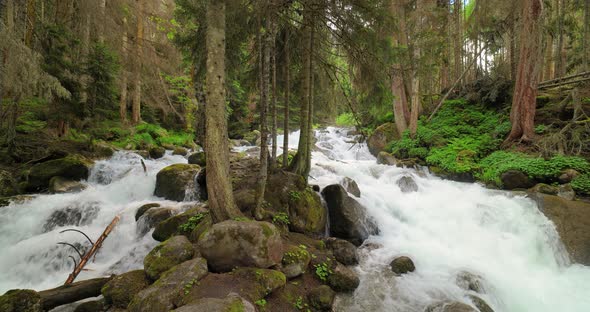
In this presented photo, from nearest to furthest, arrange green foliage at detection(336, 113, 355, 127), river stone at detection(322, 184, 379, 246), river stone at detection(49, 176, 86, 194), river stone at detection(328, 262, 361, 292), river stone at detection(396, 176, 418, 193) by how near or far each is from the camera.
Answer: river stone at detection(328, 262, 361, 292) < river stone at detection(322, 184, 379, 246) < river stone at detection(49, 176, 86, 194) < river stone at detection(396, 176, 418, 193) < green foliage at detection(336, 113, 355, 127)

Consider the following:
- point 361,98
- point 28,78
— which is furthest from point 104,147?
point 361,98

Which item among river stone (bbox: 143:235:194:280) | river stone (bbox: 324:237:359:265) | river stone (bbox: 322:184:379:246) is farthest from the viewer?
river stone (bbox: 322:184:379:246)

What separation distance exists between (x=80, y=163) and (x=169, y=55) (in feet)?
27.4

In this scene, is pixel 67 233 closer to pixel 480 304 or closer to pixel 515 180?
pixel 480 304

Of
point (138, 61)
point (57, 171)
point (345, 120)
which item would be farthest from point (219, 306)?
point (345, 120)

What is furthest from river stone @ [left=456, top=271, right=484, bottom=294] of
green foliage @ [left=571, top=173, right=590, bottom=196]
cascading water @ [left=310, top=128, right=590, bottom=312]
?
green foliage @ [left=571, top=173, right=590, bottom=196]

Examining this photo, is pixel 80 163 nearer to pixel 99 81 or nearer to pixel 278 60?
pixel 99 81

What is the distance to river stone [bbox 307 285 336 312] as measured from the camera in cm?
402

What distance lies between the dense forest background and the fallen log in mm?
3806

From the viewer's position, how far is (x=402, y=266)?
18.2 feet

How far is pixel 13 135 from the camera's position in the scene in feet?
28.1

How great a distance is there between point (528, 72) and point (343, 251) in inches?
387

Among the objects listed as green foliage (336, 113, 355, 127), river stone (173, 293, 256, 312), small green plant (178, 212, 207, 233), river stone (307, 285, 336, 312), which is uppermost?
green foliage (336, 113, 355, 127)

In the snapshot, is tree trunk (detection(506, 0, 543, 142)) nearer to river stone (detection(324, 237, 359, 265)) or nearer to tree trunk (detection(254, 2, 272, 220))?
river stone (detection(324, 237, 359, 265))
